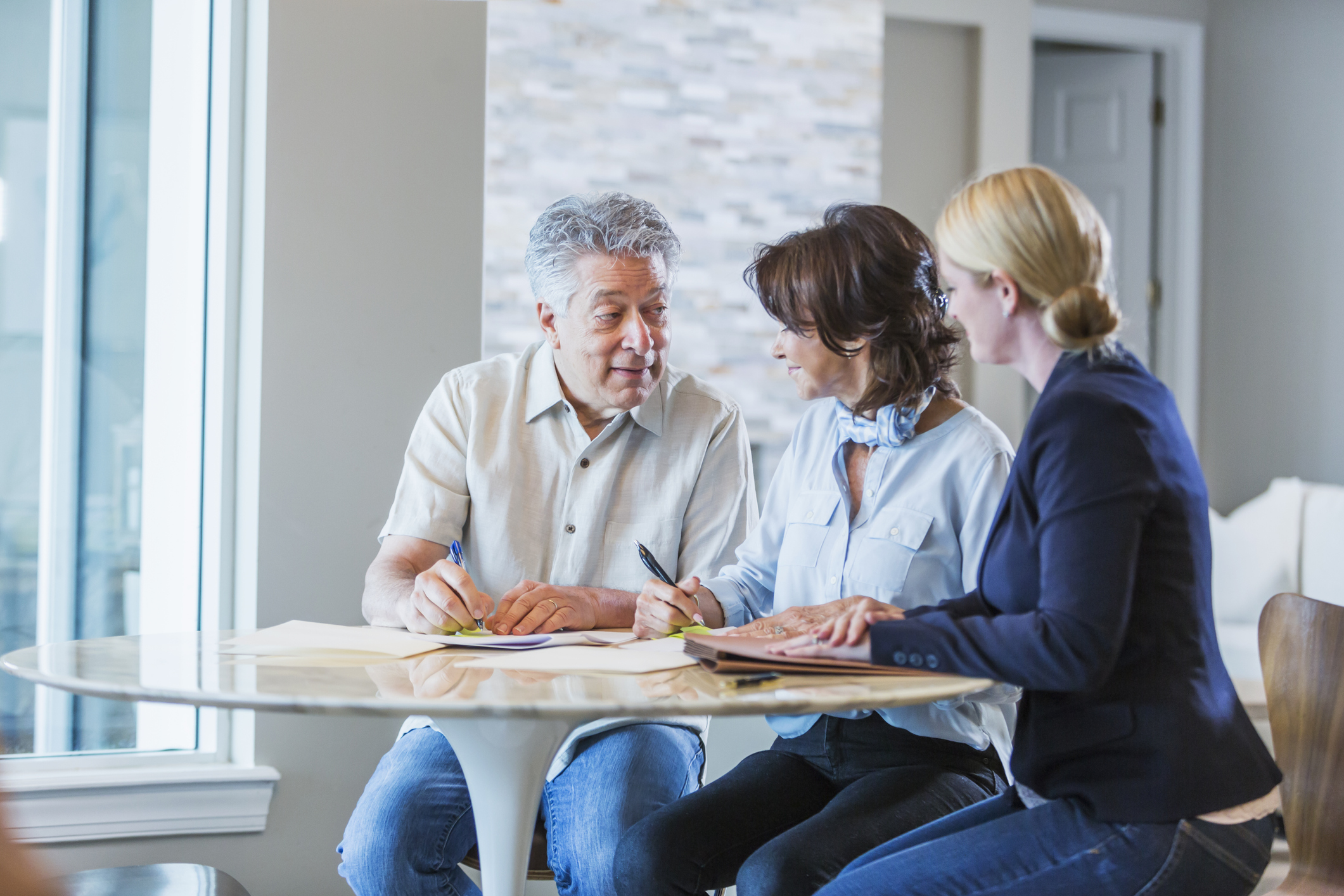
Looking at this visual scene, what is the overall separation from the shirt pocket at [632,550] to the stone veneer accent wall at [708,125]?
1414 mm

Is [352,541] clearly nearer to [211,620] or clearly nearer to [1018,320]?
[211,620]

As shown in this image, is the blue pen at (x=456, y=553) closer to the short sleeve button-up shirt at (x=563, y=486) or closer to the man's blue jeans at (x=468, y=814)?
the short sleeve button-up shirt at (x=563, y=486)

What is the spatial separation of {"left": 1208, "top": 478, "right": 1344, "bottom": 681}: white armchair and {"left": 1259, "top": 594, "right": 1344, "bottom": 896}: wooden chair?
2296 millimetres

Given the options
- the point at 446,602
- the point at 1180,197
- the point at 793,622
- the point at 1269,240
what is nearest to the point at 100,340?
the point at 446,602

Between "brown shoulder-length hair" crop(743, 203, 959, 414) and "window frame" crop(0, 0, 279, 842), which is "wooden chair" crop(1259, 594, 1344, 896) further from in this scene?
"window frame" crop(0, 0, 279, 842)

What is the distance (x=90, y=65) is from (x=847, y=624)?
1871 millimetres

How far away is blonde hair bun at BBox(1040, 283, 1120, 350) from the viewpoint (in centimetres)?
112

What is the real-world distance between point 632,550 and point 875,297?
0.56 metres

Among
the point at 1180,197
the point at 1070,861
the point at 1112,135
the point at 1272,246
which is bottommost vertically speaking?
the point at 1070,861

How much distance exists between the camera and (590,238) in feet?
5.95

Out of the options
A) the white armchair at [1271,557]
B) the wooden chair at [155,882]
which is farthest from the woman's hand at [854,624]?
the white armchair at [1271,557]

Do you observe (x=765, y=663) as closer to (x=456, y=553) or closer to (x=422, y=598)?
(x=422, y=598)

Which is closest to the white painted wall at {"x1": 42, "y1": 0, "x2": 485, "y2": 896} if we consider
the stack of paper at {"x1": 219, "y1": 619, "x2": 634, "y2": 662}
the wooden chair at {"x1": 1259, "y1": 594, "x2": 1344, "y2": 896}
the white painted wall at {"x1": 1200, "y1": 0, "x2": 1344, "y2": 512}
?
the stack of paper at {"x1": 219, "y1": 619, "x2": 634, "y2": 662}

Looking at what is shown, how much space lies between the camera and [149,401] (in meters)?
2.25
